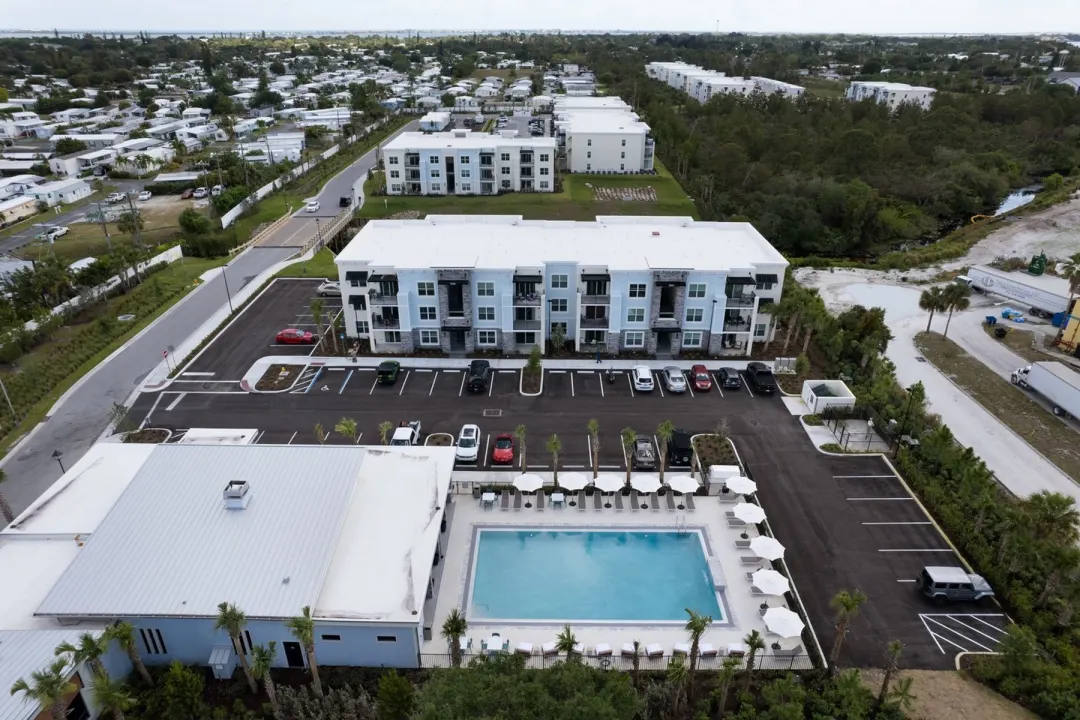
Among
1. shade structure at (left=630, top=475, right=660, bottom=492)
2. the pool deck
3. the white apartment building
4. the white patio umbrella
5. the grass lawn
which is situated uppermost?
the white apartment building

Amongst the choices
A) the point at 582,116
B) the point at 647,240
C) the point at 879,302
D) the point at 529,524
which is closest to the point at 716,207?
the point at 879,302

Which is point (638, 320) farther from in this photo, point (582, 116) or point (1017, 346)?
point (582, 116)

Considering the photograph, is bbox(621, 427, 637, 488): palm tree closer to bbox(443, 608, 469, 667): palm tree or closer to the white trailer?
bbox(443, 608, 469, 667): palm tree

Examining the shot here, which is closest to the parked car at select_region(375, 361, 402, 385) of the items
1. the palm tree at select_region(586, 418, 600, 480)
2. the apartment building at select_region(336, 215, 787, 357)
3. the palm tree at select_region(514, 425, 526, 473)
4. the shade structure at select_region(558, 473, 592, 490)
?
the apartment building at select_region(336, 215, 787, 357)

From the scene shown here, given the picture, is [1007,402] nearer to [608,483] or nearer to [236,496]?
[608,483]

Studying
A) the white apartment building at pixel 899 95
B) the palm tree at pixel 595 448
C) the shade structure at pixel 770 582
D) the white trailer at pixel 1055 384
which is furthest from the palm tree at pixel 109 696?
the white apartment building at pixel 899 95

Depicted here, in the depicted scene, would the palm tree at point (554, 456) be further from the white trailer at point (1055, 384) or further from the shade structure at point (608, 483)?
the white trailer at point (1055, 384)
